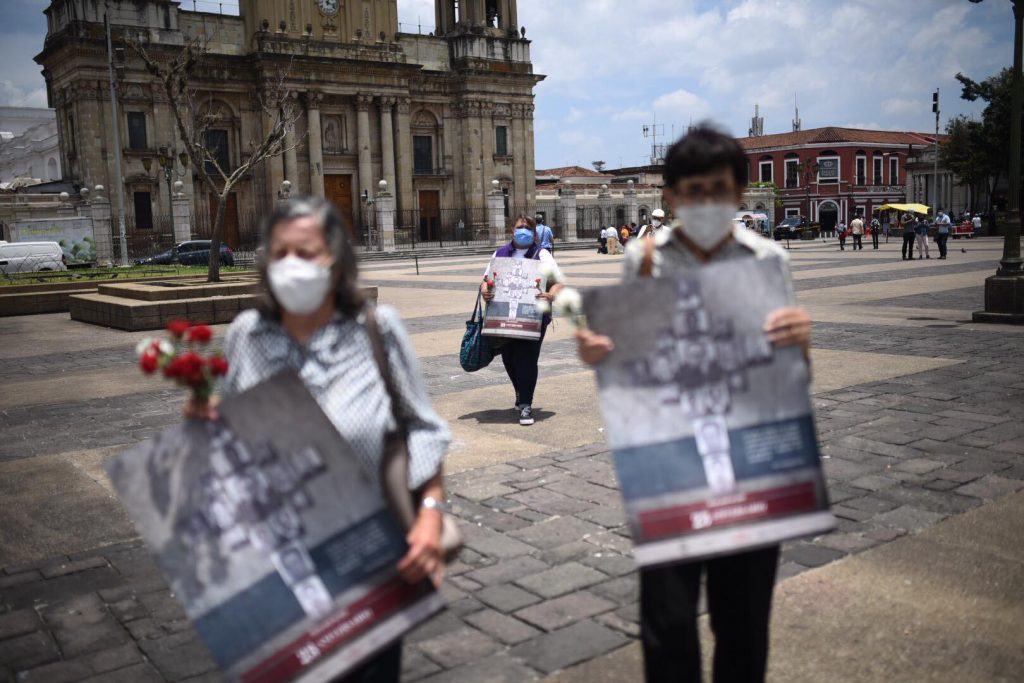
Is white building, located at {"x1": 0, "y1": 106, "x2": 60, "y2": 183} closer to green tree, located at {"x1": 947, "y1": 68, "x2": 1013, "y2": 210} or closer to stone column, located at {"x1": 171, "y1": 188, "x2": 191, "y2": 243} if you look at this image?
stone column, located at {"x1": 171, "y1": 188, "x2": 191, "y2": 243}

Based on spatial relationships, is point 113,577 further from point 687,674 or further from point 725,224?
point 725,224

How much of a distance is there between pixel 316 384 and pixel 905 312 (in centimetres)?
1346

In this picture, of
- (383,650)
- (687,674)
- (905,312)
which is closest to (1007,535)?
(687,674)

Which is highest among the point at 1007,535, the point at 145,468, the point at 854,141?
the point at 854,141

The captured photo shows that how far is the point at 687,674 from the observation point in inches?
94.0

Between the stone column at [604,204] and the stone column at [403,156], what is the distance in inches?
519

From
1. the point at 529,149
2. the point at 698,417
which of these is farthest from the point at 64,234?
Answer: the point at 529,149

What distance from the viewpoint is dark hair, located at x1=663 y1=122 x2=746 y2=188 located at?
7.91 feet

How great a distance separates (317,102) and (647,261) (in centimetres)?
5250

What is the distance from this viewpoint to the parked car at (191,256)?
35475 millimetres

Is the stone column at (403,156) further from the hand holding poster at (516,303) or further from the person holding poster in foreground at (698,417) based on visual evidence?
the person holding poster in foreground at (698,417)

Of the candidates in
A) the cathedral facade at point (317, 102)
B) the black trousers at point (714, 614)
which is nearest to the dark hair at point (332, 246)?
the black trousers at point (714, 614)

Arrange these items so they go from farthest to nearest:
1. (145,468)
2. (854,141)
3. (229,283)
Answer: (854,141), (229,283), (145,468)

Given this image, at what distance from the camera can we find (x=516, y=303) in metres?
7.30
